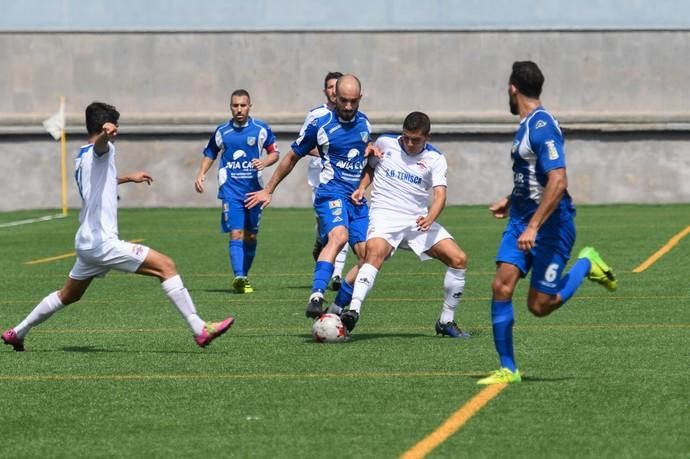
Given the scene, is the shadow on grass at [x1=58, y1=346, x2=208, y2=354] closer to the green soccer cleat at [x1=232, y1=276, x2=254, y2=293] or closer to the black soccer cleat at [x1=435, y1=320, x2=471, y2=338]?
the black soccer cleat at [x1=435, y1=320, x2=471, y2=338]

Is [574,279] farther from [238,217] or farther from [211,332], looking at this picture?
[238,217]

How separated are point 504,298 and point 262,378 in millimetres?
1690

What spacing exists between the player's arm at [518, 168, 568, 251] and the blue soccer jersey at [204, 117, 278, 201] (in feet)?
28.1

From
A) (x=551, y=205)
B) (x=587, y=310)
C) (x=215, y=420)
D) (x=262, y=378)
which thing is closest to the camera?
(x=215, y=420)

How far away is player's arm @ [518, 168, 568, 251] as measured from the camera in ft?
30.4

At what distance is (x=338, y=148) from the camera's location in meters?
13.3

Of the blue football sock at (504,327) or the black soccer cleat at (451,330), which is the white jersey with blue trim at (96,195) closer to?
the black soccer cleat at (451,330)

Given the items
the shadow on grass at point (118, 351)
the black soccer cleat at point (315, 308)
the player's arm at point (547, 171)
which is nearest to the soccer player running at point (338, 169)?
the black soccer cleat at point (315, 308)

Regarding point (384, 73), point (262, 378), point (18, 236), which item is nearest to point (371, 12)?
point (384, 73)

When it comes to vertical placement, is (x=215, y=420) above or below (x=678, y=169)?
above

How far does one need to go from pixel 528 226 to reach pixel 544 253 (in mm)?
339

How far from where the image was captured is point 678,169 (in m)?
35.8

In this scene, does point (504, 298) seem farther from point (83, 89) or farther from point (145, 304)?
point (83, 89)

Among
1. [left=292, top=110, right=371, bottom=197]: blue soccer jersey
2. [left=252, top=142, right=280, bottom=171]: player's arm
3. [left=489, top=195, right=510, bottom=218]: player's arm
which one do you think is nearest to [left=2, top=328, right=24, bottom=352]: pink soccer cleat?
[left=292, top=110, right=371, bottom=197]: blue soccer jersey
